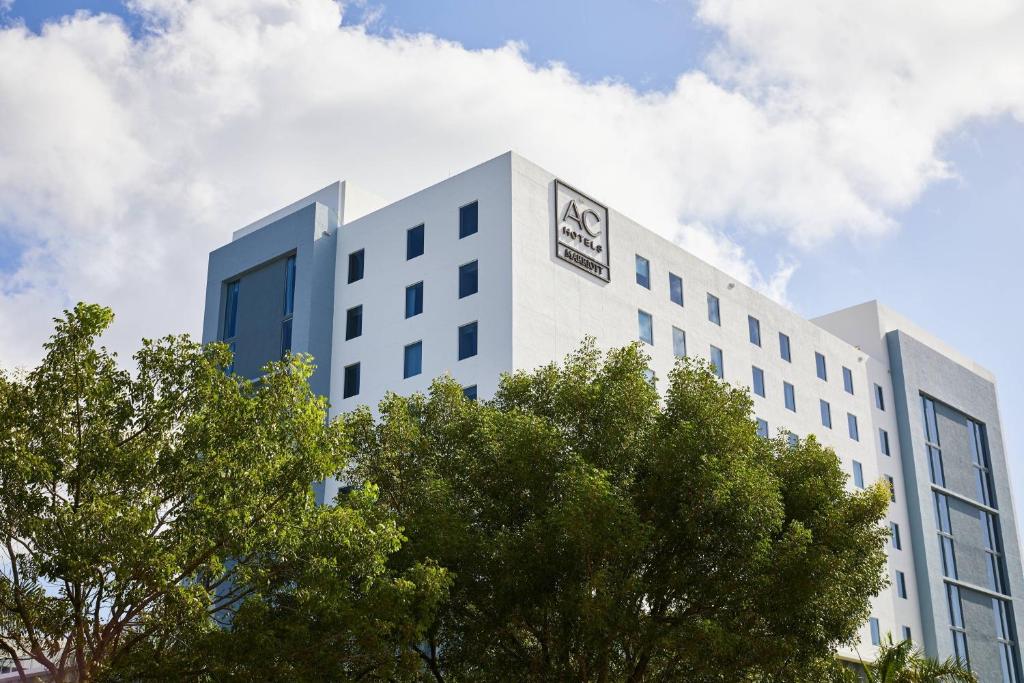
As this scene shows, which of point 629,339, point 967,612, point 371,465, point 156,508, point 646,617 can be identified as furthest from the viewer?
point 967,612

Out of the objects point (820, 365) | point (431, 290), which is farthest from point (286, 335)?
point (820, 365)

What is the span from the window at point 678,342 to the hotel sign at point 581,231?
4.38 meters

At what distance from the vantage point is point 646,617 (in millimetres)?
24719

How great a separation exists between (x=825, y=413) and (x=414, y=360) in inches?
891

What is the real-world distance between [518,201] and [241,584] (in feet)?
69.6

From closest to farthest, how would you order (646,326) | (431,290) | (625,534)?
1. (625,534)
2. (431,290)
3. (646,326)

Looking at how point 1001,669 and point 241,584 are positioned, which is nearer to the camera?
point 241,584

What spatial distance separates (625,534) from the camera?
2345 cm

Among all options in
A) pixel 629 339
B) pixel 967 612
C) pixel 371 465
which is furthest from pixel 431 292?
pixel 967 612

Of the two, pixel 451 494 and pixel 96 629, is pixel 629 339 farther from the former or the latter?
pixel 96 629

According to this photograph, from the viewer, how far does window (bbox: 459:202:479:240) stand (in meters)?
40.2

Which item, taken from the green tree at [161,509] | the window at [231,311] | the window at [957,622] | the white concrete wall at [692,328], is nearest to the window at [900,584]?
the white concrete wall at [692,328]

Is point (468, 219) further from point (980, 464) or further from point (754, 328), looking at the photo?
point (980, 464)

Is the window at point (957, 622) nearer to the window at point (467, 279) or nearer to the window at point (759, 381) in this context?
the window at point (759, 381)
